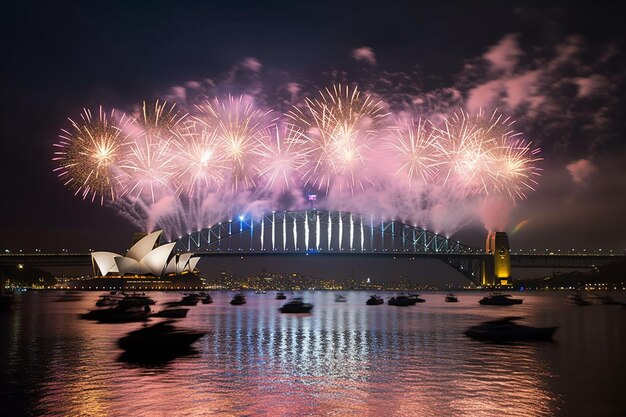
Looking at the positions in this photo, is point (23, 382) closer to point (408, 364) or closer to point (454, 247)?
point (408, 364)

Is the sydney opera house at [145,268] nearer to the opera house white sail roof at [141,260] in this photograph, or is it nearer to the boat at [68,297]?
the opera house white sail roof at [141,260]

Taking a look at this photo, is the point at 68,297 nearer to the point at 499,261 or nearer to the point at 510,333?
the point at 499,261

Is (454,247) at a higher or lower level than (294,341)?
higher

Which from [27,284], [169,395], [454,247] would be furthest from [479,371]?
[27,284]

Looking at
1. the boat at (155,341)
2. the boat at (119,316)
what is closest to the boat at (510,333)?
the boat at (155,341)

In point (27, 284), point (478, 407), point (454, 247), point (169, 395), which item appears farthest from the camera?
point (27, 284)

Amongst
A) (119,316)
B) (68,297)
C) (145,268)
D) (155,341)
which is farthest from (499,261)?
(155,341)
